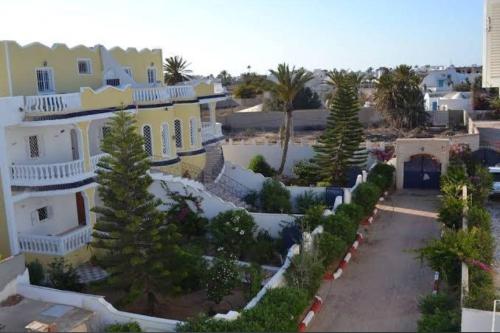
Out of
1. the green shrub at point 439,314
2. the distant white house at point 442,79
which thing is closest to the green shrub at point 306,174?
the green shrub at point 439,314

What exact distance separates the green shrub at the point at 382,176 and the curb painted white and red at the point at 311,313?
1070 centimetres

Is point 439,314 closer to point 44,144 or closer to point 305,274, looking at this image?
point 305,274

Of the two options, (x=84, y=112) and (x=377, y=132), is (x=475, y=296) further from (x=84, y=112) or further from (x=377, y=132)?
(x=377, y=132)

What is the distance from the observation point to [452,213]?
57.1 feet

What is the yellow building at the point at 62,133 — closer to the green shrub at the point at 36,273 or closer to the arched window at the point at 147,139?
the arched window at the point at 147,139

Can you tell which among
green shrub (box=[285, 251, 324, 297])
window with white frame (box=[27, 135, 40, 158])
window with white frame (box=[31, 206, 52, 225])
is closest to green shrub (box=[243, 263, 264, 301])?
green shrub (box=[285, 251, 324, 297])

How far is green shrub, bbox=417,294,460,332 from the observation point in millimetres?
10070

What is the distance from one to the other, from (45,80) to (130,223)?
25.8ft

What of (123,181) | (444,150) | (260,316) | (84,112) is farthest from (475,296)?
(444,150)

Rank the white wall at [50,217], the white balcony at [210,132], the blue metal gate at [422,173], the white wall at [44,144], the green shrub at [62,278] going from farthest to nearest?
1. the blue metal gate at [422,173]
2. the white balcony at [210,132]
3. the white wall at [50,217]
4. the white wall at [44,144]
5. the green shrub at [62,278]

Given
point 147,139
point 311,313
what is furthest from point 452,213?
point 147,139

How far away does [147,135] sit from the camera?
791 inches

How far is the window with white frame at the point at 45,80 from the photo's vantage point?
712 inches

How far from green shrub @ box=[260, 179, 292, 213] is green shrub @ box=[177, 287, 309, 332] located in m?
8.56
